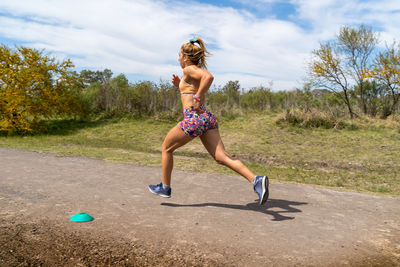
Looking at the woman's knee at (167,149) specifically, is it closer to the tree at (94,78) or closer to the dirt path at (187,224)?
the dirt path at (187,224)

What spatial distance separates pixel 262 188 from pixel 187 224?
940mm

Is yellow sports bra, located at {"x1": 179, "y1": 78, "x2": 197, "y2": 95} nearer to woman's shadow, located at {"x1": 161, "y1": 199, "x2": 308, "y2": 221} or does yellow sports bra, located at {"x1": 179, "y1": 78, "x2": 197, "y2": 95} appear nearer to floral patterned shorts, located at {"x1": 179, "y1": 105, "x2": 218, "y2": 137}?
floral patterned shorts, located at {"x1": 179, "y1": 105, "x2": 218, "y2": 137}

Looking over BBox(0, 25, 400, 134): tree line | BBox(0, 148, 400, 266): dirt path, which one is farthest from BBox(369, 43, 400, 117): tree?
BBox(0, 148, 400, 266): dirt path

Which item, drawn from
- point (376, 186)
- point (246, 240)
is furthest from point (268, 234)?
point (376, 186)

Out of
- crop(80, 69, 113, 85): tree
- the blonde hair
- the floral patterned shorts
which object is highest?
crop(80, 69, 113, 85): tree

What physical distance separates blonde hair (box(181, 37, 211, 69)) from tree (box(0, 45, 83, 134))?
1186cm

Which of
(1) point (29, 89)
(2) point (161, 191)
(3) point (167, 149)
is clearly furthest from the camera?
(1) point (29, 89)

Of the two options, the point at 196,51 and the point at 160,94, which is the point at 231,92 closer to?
the point at 160,94

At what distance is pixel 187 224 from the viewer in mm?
4000

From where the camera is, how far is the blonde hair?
4.49 m

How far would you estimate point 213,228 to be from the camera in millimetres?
3918

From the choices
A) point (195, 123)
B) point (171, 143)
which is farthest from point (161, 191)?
point (195, 123)

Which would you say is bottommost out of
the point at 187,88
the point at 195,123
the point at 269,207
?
the point at 269,207

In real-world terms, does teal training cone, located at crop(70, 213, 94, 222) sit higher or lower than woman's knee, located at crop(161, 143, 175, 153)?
lower
